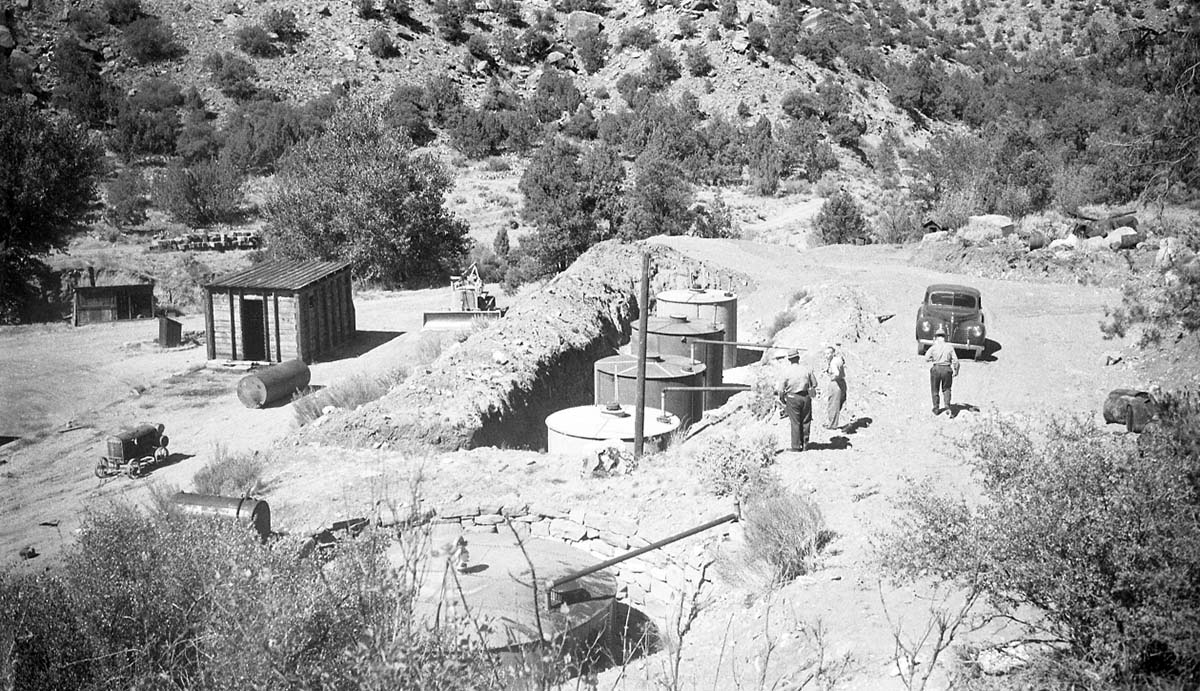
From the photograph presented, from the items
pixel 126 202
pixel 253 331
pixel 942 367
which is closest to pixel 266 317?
pixel 253 331

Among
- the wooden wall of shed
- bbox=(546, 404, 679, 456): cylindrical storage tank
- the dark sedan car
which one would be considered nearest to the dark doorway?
the wooden wall of shed

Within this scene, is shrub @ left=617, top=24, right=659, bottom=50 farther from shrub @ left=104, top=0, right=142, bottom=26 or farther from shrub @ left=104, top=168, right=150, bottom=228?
shrub @ left=104, top=168, right=150, bottom=228

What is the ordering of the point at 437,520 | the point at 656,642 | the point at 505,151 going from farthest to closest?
the point at 505,151 → the point at 437,520 → the point at 656,642

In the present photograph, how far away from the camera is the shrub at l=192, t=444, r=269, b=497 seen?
16.4 meters

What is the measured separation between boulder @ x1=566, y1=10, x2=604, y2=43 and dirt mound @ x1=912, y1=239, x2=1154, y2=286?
46.8 metres

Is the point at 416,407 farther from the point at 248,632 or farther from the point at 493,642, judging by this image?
the point at 248,632

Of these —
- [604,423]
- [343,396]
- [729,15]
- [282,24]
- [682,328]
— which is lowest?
[343,396]

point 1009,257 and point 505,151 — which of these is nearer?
point 1009,257

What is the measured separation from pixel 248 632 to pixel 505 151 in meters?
55.5

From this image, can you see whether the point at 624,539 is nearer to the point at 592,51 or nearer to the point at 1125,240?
the point at 1125,240

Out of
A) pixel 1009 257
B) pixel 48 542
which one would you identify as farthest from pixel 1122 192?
pixel 48 542

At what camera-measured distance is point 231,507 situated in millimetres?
13773

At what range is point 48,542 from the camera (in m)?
15.6

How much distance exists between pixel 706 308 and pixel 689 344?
224 cm
